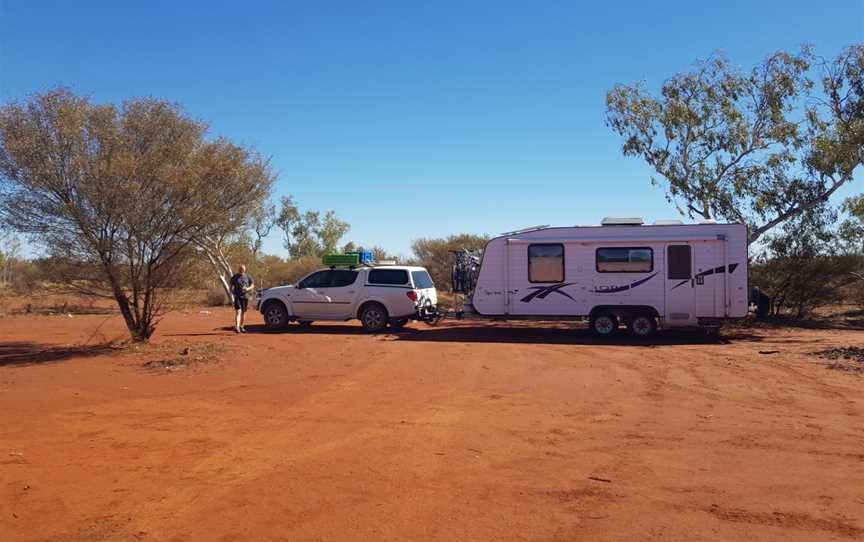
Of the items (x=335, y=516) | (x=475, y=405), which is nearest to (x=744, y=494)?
(x=335, y=516)

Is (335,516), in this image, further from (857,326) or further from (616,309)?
(857,326)

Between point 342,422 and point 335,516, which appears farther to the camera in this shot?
point 342,422

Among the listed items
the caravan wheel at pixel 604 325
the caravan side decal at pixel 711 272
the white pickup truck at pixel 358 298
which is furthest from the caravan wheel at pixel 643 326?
the white pickup truck at pixel 358 298

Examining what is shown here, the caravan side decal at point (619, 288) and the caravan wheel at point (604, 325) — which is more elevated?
the caravan side decal at point (619, 288)

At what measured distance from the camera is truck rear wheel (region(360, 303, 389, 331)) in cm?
1783

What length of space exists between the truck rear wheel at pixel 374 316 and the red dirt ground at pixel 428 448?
15.8ft

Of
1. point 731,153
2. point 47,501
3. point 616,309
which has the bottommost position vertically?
point 47,501

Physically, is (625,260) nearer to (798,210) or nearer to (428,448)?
(798,210)

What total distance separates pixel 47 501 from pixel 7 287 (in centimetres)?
3620

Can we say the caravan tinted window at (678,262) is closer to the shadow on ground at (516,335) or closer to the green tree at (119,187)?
the shadow on ground at (516,335)

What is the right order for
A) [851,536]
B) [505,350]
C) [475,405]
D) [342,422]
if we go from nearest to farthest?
1. [851,536]
2. [342,422]
3. [475,405]
4. [505,350]

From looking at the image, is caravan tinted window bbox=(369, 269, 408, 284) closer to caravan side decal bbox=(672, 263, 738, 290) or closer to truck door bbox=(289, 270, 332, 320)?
truck door bbox=(289, 270, 332, 320)

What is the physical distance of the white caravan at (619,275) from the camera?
1559cm

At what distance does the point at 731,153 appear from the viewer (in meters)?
19.6
